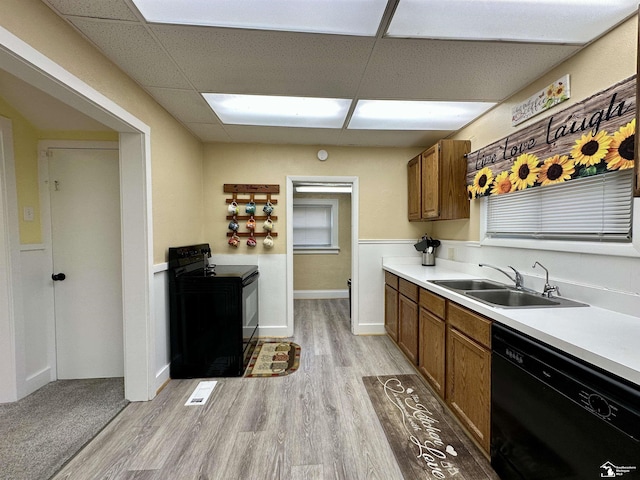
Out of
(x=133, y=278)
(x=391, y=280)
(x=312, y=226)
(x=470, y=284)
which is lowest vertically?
(x=391, y=280)

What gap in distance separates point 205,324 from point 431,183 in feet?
8.64

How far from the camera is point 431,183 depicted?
2.83m

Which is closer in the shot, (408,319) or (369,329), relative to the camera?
(408,319)

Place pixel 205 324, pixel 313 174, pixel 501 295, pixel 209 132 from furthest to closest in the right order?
pixel 313 174, pixel 209 132, pixel 205 324, pixel 501 295

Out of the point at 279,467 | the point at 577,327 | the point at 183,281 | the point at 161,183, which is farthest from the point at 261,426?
the point at 161,183

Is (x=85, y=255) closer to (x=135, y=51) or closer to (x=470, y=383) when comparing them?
(x=135, y=51)

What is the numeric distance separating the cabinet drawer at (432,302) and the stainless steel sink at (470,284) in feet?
0.39

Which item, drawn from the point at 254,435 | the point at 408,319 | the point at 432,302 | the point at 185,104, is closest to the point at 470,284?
the point at 432,302

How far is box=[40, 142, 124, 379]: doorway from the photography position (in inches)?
88.7

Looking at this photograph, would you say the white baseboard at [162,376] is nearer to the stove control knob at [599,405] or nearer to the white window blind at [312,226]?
the stove control knob at [599,405]

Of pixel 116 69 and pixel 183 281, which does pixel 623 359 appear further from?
pixel 116 69

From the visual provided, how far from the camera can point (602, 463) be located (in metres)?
0.92

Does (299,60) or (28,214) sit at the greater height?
(299,60)

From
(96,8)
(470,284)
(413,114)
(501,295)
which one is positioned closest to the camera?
(96,8)
